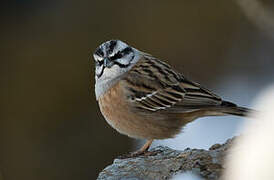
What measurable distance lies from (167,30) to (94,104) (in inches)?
79.9

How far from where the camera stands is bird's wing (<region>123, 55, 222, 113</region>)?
742 centimetres

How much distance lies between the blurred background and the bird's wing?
11.1 feet

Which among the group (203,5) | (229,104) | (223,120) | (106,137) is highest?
(203,5)

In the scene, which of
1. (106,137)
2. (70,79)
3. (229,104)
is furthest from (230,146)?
(70,79)

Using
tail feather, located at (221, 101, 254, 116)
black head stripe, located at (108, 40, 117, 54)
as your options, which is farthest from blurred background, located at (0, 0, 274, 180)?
tail feather, located at (221, 101, 254, 116)

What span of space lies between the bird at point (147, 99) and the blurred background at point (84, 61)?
11.1 ft

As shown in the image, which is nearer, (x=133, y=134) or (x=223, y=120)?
(x=133, y=134)

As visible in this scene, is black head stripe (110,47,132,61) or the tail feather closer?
the tail feather

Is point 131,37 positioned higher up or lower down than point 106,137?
higher up

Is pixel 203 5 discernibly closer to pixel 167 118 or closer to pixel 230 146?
pixel 167 118

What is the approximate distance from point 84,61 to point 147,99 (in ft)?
15.7

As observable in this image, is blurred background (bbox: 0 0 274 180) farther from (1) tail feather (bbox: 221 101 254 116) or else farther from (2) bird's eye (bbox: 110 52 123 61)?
(1) tail feather (bbox: 221 101 254 116)

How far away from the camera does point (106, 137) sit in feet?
37.9

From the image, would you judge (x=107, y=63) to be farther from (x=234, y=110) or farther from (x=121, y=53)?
(x=234, y=110)
